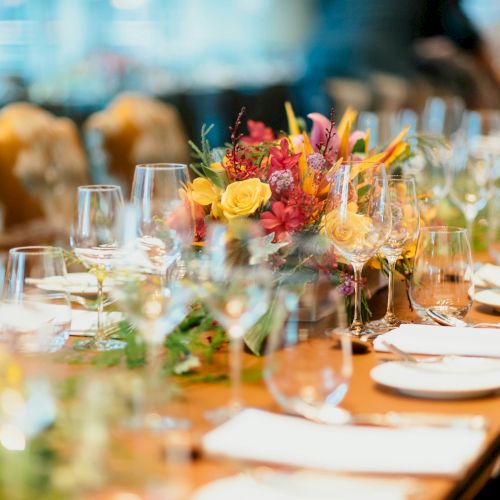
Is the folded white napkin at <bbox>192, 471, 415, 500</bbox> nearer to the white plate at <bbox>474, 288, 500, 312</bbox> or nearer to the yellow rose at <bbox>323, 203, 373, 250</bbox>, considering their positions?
the yellow rose at <bbox>323, 203, 373, 250</bbox>

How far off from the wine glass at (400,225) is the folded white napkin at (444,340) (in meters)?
0.07

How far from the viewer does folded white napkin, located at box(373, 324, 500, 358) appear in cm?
148

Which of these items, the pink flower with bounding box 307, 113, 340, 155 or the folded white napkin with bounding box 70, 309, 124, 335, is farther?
the pink flower with bounding box 307, 113, 340, 155

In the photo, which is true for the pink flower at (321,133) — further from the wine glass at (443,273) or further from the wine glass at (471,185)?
the wine glass at (471,185)

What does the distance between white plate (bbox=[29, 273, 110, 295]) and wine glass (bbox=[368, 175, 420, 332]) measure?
1.48 feet

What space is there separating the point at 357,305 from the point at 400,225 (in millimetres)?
152

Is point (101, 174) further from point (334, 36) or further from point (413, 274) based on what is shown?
point (334, 36)

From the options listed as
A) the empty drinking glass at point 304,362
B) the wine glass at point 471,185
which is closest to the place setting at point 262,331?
the empty drinking glass at point 304,362

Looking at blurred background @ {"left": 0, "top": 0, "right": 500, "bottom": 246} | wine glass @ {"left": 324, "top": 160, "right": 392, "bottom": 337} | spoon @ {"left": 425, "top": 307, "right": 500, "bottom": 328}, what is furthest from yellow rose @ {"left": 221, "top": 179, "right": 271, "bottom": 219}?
blurred background @ {"left": 0, "top": 0, "right": 500, "bottom": 246}

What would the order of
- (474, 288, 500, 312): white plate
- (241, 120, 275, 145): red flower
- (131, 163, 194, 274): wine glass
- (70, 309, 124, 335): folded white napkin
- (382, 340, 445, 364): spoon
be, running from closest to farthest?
1. (382, 340, 445, 364): spoon
2. (131, 163, 194, 274): wine glass
3. (70, 309, 124, 335): folded white napkin
4. (474, 288, 500, 312): white plate
5. (241, 120, 275, 145): red flower

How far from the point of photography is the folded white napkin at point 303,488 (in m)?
0.95

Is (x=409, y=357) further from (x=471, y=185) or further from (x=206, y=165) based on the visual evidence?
(x=471, y=185)

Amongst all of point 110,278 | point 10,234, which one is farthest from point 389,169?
point 10,234

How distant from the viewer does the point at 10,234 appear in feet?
9.87
